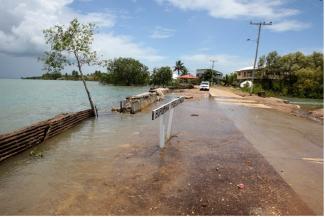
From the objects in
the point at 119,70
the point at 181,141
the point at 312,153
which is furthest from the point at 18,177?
the point at 119,70

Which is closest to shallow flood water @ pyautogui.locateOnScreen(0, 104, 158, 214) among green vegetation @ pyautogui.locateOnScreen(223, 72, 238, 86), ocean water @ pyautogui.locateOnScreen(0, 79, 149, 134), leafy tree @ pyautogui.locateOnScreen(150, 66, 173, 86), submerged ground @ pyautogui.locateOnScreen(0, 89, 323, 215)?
submerged ground @ pyautogui.locateOnScreen(0, 89, 323, 215)

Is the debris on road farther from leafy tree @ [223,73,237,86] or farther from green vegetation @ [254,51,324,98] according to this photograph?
leafy tree @ [223,73,237,86]

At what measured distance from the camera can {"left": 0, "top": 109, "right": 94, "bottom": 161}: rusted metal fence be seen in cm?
968

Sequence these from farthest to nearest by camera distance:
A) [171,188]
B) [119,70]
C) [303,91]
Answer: [119,70] < [303,91] < [171,188]

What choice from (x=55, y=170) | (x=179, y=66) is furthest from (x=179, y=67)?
(x=55, y=170)

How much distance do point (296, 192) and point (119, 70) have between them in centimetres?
12174

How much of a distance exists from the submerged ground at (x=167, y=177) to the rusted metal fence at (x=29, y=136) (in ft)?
1.08

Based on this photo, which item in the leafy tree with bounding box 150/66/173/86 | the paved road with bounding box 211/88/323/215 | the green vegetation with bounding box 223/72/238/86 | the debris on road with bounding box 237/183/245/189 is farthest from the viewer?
the green vegetation with bounding box 223/72/238/86

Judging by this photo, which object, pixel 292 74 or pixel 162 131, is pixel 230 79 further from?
pixel 162 131

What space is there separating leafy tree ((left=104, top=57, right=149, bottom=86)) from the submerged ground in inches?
4428

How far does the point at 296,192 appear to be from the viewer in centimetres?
675

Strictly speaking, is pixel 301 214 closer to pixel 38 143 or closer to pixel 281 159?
pixel 281 159

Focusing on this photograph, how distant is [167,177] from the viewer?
24.6 ft

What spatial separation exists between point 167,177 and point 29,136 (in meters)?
6.04
